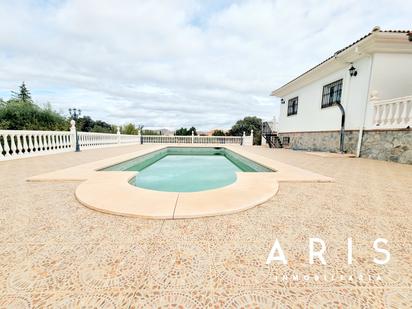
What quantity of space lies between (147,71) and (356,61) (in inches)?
813

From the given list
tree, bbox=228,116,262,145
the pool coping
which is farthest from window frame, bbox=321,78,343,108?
tree, bbox=228,116,262,145

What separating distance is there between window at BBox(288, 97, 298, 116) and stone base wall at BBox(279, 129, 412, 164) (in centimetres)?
272

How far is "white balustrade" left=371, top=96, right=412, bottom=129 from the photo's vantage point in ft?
18.0

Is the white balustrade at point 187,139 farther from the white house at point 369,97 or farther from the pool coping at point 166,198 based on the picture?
the pool coping at point 166,198

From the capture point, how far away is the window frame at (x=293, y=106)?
11.5 m

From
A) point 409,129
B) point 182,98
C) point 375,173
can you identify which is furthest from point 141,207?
point 182,98

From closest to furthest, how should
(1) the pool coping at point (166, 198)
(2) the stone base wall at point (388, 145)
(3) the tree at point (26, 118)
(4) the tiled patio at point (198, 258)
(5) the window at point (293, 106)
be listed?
(4) the tiled patio at point (198, 258) < (1) the pool coping at point (166, 198) < (2) the stone base wall at point (388, 145) < (3) the tree at point (26, 118) < (5) the window at point (293, 106)

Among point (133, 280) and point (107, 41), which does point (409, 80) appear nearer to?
point (133, 280)

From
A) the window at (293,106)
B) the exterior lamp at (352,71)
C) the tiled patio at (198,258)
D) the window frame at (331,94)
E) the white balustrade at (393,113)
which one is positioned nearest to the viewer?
the tiled patio at (198,258)

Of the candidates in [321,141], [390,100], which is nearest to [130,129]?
[321,141]

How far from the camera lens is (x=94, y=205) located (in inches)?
88.0

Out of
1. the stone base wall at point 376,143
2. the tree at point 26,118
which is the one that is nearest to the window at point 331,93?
the stone base wall at point 376,143

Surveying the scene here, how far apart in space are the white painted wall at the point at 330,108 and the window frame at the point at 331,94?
0.57ft

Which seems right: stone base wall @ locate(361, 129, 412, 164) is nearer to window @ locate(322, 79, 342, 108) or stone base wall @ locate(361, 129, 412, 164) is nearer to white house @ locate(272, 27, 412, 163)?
white house @ locate(272, 27, 412, 163)
